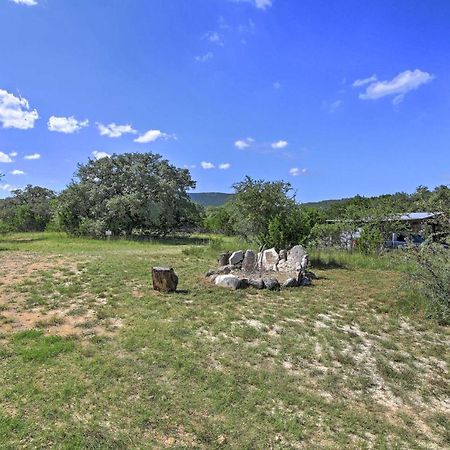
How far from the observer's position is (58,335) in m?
4.59

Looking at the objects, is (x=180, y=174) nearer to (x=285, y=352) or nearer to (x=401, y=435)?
(x=285, y=352)

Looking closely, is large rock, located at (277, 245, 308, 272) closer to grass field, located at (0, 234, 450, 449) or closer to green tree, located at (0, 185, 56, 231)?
grass field, located at (0, 234, 450, 449)

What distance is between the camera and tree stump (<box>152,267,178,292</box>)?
691cm

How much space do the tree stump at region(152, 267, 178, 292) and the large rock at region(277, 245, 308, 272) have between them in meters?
3.64

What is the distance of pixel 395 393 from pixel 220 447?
6.38 ft

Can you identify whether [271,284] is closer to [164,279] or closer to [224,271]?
[224,271]

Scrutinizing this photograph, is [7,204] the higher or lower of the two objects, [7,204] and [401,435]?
the higher

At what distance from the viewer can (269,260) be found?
32.5ft

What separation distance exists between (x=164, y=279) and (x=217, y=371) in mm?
3375

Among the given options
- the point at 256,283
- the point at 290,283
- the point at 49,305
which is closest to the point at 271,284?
the point at 256,283

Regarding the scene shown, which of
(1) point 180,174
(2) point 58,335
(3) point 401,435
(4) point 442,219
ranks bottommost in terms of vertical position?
(3) point 401,435

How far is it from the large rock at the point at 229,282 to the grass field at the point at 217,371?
1.72 feet

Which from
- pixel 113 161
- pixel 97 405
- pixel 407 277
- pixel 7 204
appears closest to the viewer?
pixel 97 405

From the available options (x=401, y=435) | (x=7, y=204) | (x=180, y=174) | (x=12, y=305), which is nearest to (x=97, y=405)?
(x=401, y=435)
